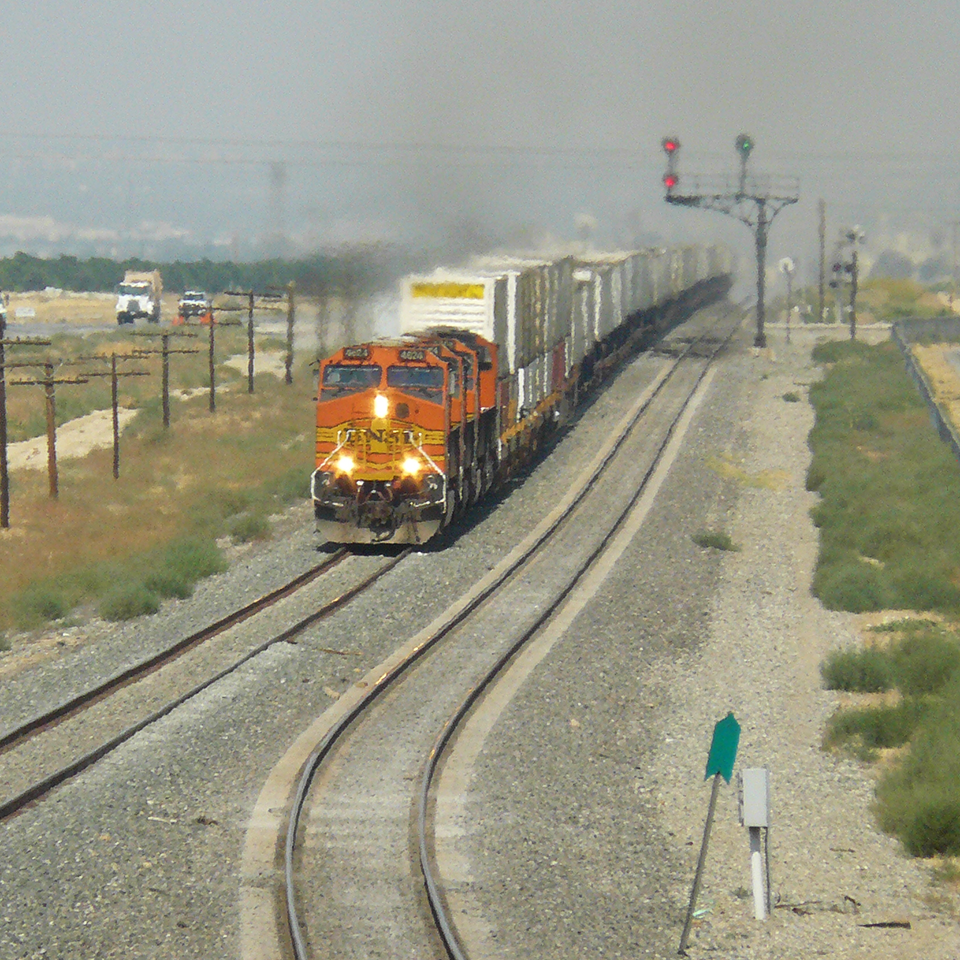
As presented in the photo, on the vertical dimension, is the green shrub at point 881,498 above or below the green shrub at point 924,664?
above

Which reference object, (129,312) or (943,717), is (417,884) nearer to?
(943,717)

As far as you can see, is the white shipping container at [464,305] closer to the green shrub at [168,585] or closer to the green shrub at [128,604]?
the green shrub at [168,585]

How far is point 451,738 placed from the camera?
53.1ft

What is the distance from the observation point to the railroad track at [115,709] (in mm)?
14789

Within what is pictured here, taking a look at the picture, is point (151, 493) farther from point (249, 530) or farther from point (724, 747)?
point (724, 747)

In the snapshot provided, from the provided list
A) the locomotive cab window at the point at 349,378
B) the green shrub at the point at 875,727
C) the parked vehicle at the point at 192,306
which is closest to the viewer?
the green shrub at the point at 875,727

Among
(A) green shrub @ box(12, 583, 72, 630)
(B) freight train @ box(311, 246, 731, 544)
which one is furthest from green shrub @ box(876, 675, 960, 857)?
(A) green shrub @ box(12, 583, 72, 630)

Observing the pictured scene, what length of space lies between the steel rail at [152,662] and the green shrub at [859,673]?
8.48 meters

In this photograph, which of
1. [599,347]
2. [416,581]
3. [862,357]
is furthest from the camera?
[862,357]

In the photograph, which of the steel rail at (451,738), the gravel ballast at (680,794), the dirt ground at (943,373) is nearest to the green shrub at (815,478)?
the steel rail at (451,738)

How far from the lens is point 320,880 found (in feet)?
40.0

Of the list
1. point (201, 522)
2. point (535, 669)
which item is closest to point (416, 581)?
point (535, 669)

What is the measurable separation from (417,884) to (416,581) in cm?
1130

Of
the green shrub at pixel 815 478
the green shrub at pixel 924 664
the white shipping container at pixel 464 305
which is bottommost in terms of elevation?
the green shrub at pixel 924 664
